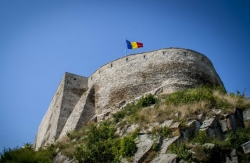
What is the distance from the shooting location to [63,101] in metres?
22.4

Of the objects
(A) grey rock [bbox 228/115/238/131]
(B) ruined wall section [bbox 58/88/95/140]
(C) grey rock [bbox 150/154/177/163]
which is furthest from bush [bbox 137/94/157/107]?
(C) grey rock [bbox 150/154/177/163]

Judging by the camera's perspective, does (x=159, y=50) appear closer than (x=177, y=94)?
No

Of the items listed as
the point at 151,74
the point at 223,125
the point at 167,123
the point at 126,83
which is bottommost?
the point at 223,125

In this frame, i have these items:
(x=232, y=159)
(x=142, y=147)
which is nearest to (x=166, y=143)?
(x=142, y=147)

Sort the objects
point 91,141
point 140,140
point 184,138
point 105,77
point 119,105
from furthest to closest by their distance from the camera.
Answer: point 105,77 < point 119,105 < point 91,141 < point 140,140 < point 184,138

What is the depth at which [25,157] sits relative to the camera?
1300 centimetres

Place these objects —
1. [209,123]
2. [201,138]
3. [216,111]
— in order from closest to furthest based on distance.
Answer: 1. [201,138]
2. [209,123]
3. [216,111]

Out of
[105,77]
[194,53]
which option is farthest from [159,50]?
[105,77]

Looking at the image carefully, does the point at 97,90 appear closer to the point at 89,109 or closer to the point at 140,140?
the point at 89,109

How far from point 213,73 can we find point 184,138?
12527mm

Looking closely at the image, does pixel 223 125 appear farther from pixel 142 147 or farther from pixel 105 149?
pixel 105 149

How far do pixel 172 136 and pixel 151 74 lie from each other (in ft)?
31.9

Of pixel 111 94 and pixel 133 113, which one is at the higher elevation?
pixel 111 94

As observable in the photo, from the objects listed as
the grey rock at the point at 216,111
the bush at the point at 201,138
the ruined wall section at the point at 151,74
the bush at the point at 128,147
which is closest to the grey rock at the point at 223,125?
the grey rock at the point at 216,111
